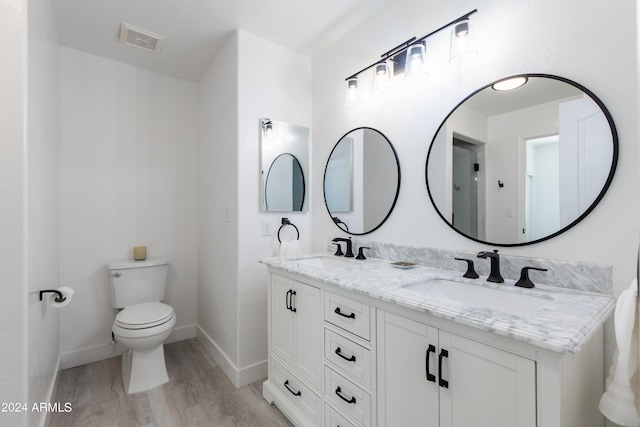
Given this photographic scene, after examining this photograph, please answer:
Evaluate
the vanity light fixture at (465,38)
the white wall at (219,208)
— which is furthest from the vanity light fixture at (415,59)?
the white wall at (219,208)

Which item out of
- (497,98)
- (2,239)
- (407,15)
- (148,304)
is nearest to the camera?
(2,239)

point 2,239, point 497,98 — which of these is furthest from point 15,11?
point 497,98

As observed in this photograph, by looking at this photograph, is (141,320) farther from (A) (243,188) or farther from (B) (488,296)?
(B) (488,296)

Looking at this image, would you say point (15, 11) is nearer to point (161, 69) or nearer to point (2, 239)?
point (2, 239)

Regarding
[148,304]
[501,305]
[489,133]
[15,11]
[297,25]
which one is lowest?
[148,304]

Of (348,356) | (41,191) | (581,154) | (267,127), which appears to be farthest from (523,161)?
(41,191)

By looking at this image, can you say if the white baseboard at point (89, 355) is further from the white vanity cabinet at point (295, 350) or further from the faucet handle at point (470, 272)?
the faucet handle at point (470, 272)

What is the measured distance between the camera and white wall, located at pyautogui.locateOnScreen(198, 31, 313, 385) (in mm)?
2129

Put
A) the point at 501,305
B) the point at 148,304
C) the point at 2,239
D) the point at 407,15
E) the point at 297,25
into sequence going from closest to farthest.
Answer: the point at 2,239 < the point at 501,305 < the point at 407,15 < the point at 297,25 < the point at 148,304

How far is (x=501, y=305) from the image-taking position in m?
1.20

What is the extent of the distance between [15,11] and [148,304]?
1.97 meters

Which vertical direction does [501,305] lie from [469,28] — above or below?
below

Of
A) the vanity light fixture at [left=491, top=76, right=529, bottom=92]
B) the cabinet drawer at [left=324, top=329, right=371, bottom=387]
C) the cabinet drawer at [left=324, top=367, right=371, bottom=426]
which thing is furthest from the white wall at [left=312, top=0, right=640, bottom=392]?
the cabinet drawer at [left=324, top=367, right=371, bottom=426]

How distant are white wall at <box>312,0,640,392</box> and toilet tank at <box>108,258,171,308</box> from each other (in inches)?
61.2
